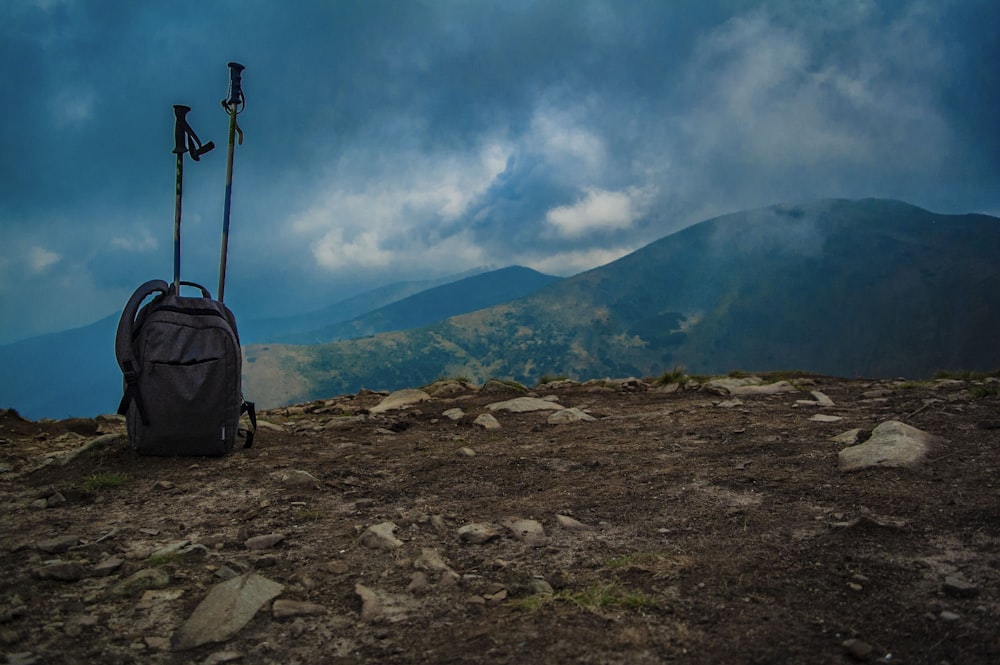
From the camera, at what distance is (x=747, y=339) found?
144 meters

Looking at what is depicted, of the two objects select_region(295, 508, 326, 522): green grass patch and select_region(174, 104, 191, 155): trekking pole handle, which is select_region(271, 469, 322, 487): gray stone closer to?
select_region(295, 508, 326, 522): green grass patch

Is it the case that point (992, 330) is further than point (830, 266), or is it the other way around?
point (830, 266)

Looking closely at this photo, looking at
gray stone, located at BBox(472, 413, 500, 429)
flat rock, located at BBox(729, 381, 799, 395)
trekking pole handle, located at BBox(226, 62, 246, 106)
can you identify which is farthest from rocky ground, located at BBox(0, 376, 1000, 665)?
trekking pole handle, located at BBox(226, 62, 246, 106)

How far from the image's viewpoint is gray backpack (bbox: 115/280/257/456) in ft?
17.9

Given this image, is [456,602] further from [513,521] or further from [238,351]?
[238,351]

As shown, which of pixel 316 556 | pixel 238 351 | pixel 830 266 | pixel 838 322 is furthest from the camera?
pixel 830 266

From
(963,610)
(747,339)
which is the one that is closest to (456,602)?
(963,610)

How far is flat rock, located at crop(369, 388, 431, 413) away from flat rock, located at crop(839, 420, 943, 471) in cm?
637

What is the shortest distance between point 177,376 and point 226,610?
3.49m

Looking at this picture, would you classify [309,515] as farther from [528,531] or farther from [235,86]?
[235,86]

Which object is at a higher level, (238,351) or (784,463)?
(238,351)

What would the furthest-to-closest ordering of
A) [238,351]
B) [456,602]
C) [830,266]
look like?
[830,266], [238,351], [456,602]

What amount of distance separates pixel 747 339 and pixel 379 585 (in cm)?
15459

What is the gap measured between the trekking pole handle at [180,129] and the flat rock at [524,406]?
509 centimetres
